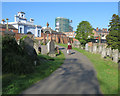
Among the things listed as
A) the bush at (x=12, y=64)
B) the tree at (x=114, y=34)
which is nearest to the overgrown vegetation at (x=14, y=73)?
the bush at (x=12, y=64)

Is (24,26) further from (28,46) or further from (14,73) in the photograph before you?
(14,73)

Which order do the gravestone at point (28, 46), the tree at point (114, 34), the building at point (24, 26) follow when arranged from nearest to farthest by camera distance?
the gravestone at point (28, 46), the tree at point (114, 34), the building at point (24, 26)

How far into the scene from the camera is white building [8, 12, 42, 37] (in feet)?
156

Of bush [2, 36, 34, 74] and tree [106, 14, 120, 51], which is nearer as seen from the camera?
bush [2, 36, 34, 74]

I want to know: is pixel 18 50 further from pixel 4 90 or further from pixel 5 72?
pixel 4 90

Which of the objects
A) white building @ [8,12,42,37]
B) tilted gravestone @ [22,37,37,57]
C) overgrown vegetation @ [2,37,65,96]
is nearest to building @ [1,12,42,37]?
white building @ [8,12,42,37]

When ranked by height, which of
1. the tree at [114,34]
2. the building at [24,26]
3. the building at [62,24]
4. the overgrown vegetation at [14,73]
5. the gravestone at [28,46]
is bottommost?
the overgrown vegetation at [14,73]

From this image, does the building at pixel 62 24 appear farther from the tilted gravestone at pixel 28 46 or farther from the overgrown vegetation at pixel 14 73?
the overgrown vegetation at pixel 14 73

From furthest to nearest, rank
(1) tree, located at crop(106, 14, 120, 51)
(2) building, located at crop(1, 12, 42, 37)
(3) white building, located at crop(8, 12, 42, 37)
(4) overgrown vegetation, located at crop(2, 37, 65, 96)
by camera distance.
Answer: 1. (3) white building, located at crop(8, 12, 42, 37)
2. (2) building, located at crop(1, 12, 42, 37)
3. (1) tree, located at crop(106, 14, 120, 51)
4. (4) overgrown vegetation, located at crop(2, 37, 65, 96)

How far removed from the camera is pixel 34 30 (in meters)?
54.4

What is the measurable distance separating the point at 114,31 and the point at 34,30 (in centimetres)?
3464

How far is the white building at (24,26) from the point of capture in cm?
4753

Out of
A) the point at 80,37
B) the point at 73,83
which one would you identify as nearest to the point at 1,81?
the point at 73,83

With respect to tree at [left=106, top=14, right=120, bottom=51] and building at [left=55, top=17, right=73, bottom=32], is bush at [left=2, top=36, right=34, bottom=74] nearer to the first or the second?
tree at [left=106, top=14, right=120, bottom=51]
